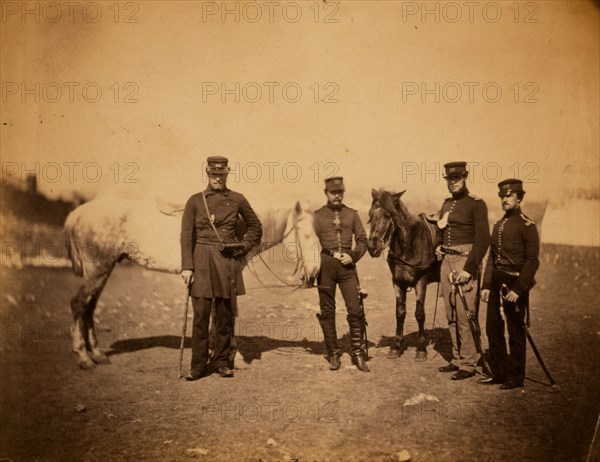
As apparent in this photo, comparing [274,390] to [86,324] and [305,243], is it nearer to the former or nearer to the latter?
[305,243]

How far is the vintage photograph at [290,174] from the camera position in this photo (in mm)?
3939

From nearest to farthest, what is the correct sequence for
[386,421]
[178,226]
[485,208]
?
[386,421] < [485,208] < [178,226]

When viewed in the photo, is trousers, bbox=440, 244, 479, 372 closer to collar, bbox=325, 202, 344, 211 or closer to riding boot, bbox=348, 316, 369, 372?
riding boot, bbox=348, 316, 369, 372

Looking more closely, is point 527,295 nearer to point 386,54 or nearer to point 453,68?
point 453,68

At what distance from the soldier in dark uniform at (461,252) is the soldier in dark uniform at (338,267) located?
2.19 feet

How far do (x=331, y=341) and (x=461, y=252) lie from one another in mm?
1216

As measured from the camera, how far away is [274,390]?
3.86 metres

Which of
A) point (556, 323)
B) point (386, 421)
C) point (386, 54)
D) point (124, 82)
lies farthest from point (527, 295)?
point (124, 82)

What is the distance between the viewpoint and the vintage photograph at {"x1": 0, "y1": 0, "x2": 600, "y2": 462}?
12.9 feet

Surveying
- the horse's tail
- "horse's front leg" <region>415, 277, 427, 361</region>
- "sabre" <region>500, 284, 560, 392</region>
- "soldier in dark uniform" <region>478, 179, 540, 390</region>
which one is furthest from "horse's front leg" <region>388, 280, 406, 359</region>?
the horse's tail

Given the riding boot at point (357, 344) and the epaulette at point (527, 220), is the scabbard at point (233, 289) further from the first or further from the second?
the epaulette at point (527, 220)

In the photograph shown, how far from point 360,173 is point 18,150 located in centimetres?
265

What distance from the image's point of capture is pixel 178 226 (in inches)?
166

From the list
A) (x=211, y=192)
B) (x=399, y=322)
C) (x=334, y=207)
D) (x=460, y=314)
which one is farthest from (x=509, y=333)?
(x=211, y=192)
